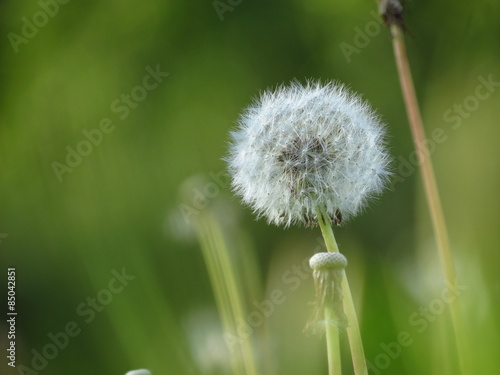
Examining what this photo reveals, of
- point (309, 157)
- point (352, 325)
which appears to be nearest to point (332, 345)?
point (352, 325)

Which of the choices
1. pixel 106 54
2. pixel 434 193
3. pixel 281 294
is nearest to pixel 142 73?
pixel 106 54

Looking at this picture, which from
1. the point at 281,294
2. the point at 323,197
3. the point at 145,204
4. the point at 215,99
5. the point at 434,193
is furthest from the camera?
the point at 215,99

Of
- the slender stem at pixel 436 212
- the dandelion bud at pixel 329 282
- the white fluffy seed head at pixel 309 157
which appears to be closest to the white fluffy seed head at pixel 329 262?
the dandelion bud at pixel 329 282

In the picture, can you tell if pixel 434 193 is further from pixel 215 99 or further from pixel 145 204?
pixel 215 99

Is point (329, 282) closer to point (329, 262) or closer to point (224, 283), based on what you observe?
point (329, 262)

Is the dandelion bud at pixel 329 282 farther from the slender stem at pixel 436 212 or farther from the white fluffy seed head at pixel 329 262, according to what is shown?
the slender stem at pixel 436 212

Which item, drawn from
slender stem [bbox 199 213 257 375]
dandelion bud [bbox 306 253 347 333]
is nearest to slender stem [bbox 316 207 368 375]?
dandelion bud [bbox 306 253 347 333]
